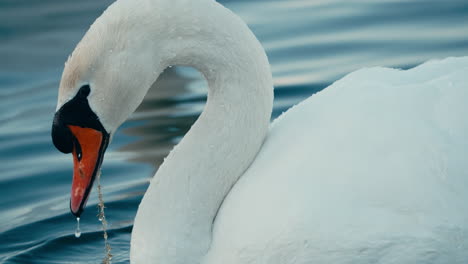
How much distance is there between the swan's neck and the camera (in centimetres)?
484

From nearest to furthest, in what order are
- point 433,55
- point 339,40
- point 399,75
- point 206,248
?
point 206,248 → point 399,75 → point 433,55 → point 339,40

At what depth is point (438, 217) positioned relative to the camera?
471cm

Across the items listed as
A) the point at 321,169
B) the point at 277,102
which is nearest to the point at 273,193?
the point at 321,169

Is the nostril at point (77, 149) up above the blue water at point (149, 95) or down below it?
above

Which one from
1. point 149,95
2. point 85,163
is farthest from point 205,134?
point 149,95

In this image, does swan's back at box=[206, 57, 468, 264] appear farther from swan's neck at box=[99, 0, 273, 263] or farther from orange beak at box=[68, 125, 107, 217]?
orange beak at box=[68, 125, 107, 217]

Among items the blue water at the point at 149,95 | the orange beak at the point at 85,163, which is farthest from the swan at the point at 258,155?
the blue water at the point at 149,95

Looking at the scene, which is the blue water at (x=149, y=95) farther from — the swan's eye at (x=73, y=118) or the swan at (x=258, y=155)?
the swan's eye at (x=73, y=118)

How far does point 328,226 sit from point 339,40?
16.4ft

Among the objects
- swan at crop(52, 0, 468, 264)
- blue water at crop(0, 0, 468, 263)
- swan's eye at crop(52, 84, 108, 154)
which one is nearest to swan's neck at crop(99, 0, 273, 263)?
swan at crop(52, 0, 468, 264)

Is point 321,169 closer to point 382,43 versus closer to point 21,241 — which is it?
point 21,241

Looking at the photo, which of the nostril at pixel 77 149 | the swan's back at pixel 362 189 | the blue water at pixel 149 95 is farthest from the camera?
the blue water at pixel 149 95

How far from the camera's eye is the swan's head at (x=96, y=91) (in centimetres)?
467

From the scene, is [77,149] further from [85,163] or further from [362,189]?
[362,189]
